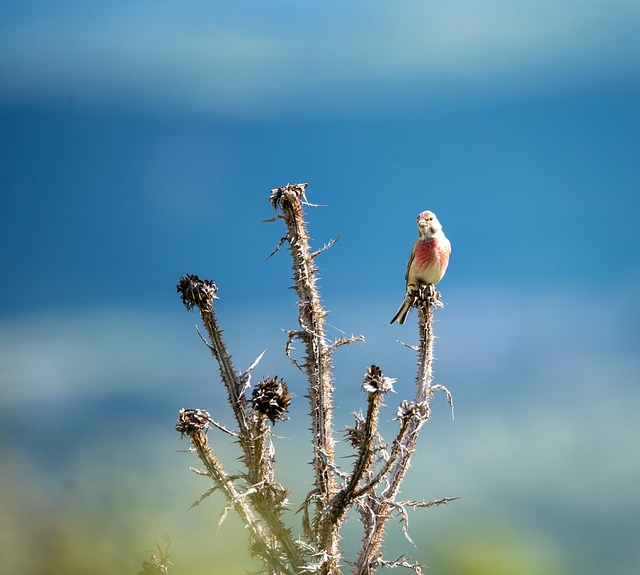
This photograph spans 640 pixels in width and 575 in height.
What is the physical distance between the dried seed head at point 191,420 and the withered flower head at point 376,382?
168 cm

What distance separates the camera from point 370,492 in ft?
21.2

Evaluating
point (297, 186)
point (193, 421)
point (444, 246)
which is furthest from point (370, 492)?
point (444, 246)

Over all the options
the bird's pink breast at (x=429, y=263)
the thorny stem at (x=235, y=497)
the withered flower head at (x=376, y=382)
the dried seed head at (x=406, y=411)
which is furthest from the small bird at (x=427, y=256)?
the withered flower head at (x=376, y=382)

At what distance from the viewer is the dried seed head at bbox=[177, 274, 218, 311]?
718 cm

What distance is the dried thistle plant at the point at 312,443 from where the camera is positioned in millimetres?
6375

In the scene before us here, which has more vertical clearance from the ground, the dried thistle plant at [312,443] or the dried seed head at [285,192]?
the dried seed head at [285,192]

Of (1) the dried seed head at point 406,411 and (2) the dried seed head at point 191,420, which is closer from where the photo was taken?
(1) the dried seed head at point 406,411

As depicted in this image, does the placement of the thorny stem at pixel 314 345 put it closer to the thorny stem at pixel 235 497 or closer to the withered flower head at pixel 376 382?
the thorny stem at pixel 235 497

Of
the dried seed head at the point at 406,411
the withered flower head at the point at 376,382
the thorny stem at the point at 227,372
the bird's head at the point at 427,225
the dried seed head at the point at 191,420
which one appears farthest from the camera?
the bird's head at the point at 427,225

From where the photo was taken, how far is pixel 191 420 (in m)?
6.65

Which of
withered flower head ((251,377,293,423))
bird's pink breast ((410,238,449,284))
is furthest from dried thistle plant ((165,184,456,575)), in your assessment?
bird's pink breast ((410,238,449,284))

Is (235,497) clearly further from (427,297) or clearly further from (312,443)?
(427,297)

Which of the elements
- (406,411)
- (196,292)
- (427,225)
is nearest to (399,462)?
(406,411)

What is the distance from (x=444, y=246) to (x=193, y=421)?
5.13 meters
